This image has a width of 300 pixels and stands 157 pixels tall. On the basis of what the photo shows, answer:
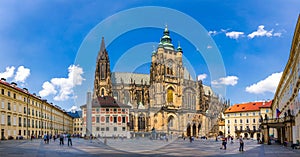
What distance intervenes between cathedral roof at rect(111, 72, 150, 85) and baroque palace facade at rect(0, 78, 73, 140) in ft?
102

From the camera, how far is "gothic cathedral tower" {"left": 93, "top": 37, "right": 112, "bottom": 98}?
10906 centimetres

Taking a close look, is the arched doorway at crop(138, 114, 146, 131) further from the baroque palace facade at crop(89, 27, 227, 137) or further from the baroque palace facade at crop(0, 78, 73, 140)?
the baroque palace facade at crop(0, 78, 73, 140)

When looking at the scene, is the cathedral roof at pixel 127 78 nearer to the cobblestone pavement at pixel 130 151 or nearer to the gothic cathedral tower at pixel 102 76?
the gothic cathedral tower at pixel 102 76

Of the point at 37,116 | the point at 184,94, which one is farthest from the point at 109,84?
the point at 37,116

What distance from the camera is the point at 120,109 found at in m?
87.3

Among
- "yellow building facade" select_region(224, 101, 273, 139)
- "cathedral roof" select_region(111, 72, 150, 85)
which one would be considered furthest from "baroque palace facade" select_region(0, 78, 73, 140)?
"yellow building facade" select_region(224, 101, 273, 139)

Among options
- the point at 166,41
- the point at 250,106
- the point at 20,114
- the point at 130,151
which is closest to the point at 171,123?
the point at 250,106

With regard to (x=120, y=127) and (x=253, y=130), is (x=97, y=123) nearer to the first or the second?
(x=120, y=127)

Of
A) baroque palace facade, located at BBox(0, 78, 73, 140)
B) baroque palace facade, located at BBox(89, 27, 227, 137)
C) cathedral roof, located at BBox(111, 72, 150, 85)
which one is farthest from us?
cathedral roof, located at BBox(111, 72, 150, 85)

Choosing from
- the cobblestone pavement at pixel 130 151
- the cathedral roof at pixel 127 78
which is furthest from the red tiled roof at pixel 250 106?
the cobblestone pavement at pixel 130 151

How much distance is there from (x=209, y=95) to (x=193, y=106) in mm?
21359

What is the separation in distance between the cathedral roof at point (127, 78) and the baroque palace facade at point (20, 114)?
31239 millimetres

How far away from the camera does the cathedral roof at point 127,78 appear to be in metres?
117

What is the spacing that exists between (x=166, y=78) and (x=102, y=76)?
A: 2232cm
